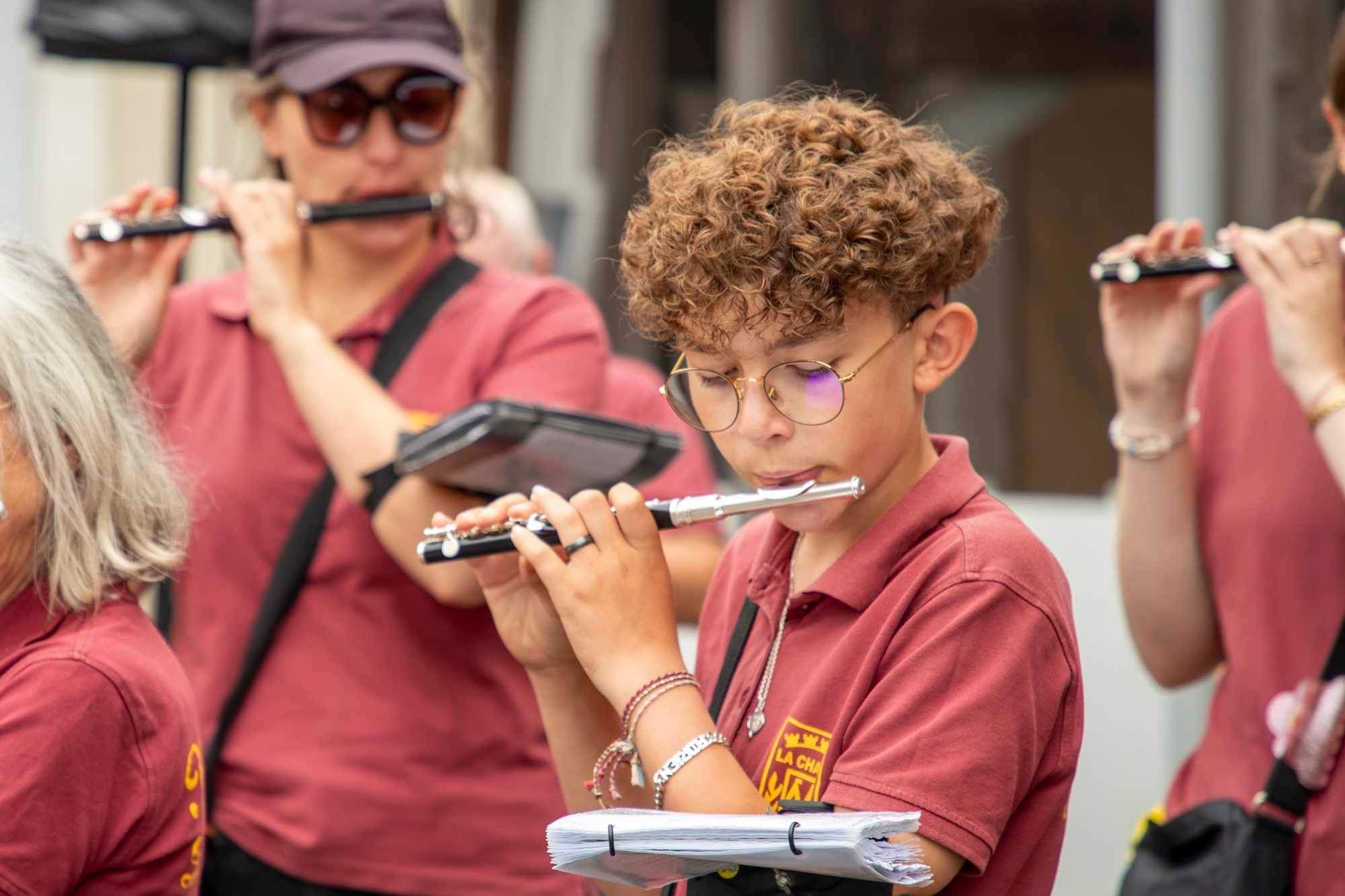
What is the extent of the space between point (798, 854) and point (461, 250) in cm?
247

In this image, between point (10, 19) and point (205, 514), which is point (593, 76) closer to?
point (10, 19)

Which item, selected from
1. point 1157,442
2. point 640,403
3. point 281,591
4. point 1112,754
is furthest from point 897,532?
point 1112,754

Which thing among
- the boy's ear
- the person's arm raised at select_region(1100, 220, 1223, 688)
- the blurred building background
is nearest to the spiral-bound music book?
the boy's ear

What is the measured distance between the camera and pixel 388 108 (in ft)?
8.48

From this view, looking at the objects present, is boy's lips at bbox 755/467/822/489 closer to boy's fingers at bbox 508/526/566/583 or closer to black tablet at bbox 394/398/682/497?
boy's fingers at bbox 508/526/566/583

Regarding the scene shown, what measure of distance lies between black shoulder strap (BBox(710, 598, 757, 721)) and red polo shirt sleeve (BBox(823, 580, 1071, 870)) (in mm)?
243

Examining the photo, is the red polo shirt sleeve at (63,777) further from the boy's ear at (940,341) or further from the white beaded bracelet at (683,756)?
the boy's ear at (940,341)

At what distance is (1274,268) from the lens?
220cm

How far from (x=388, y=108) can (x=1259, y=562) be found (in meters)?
1.46

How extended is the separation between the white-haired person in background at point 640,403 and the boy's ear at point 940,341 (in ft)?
2.28

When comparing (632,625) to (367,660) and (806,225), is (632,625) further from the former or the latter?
(367,660)

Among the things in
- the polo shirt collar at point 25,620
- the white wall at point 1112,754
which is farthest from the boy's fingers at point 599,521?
the white wall at point 1112,754

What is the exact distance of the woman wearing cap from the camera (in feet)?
7.57

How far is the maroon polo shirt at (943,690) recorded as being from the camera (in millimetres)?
1438
